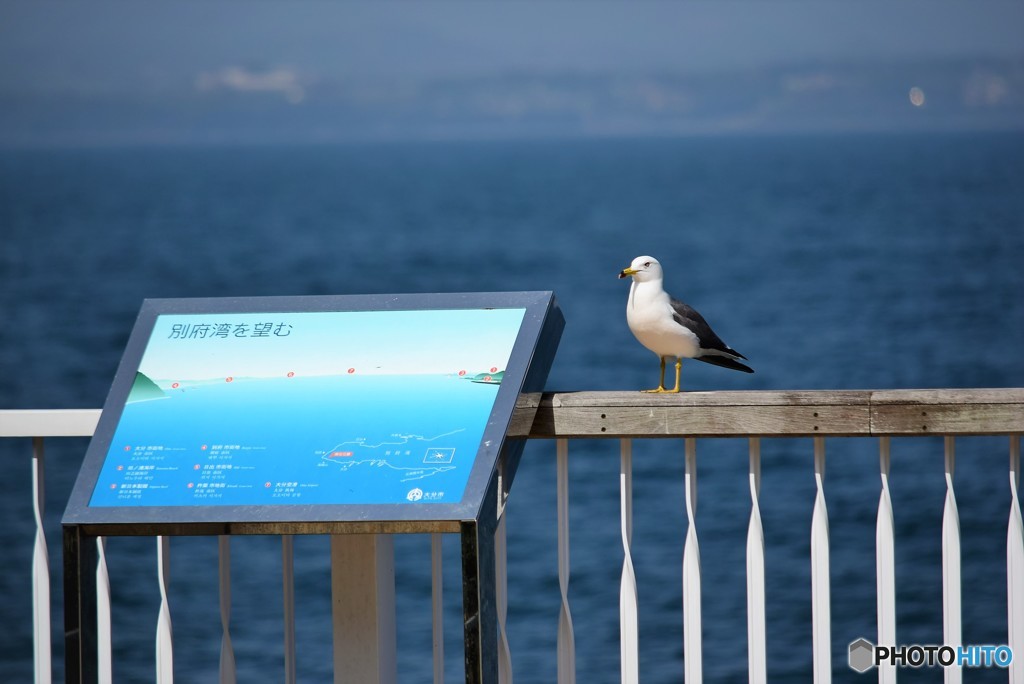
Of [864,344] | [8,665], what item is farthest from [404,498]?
[864,344]

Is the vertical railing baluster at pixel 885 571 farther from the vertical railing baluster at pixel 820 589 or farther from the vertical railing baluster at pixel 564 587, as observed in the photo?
the vertical railing baluster at pixel 564 587

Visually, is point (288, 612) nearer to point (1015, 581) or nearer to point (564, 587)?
point (564, 587)

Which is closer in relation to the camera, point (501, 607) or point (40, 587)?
point (501, 607)

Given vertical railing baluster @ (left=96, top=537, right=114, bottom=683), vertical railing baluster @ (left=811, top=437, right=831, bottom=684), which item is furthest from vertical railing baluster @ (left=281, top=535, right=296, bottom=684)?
vertical railing baluster @ (left=811, top=437, right=831, bottom=684)

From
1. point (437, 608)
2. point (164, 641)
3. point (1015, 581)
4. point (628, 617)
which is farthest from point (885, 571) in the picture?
point (164, 641)

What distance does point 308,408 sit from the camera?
101 inches

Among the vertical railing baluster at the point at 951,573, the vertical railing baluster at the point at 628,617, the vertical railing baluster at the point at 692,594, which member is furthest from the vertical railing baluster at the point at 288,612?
the vertical railing baluster at the point at 951,573

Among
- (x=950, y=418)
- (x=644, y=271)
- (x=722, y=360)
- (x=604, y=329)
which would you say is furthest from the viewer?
(x=604, y=329)

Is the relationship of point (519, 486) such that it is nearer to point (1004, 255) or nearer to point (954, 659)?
point (954, 659)

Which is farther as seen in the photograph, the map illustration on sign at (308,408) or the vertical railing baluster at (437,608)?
→ the vertical railing baluster at (437,608)

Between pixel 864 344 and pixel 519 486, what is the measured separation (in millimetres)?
13464

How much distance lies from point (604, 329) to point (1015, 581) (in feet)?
79.3

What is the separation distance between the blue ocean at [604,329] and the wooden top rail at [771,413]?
2.48ft

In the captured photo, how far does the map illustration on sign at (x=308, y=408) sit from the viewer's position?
2.43 meters
